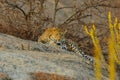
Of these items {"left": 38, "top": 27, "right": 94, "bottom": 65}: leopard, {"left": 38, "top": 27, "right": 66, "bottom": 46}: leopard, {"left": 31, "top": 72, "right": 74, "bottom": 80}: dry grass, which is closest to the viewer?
{"left": 31, "top": 72, "right": 74, "bottom": 80}: dry grass

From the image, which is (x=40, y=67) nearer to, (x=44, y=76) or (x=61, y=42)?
(x=44, y=76)

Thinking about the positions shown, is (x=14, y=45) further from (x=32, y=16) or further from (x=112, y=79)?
(x=112, y=79)

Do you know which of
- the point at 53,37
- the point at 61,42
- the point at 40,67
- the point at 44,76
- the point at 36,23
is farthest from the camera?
the point at 36,23

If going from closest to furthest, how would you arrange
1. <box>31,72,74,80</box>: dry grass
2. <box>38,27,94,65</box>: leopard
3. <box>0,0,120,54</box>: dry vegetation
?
1. <box>31,72,74,80</box>: dry grass
2. <box>38,27,94,65</box>: leopard
3. <box>0,0,120,54</box>: dry vegetation

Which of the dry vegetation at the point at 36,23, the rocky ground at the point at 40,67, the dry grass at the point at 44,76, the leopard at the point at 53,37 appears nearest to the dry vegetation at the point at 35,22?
the dry vegetation at the point at 36,23

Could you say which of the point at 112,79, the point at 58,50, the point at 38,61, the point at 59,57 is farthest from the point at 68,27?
the point at 112,79

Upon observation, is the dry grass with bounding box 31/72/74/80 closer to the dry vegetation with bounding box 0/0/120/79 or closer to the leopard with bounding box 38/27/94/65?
the leopard with bounding box 38/27/94/65

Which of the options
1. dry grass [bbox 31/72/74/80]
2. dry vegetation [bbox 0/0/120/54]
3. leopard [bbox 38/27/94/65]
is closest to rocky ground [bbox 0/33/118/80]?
dry grass [bbox 31/72/74/80]

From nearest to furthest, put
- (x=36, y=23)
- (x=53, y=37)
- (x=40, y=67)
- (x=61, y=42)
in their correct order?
(x=40, y=67), (x=61, y=42), (x=53, y=37), (x=36, y=23)

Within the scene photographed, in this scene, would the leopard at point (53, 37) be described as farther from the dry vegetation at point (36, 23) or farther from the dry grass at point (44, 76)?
the dry grass at point (44, 76)

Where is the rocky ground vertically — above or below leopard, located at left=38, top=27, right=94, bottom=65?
below

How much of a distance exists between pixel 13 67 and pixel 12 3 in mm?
11558

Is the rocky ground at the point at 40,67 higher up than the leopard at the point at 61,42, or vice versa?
the leopard at the point at 61,42

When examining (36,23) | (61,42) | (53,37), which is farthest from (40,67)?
(36,23)
